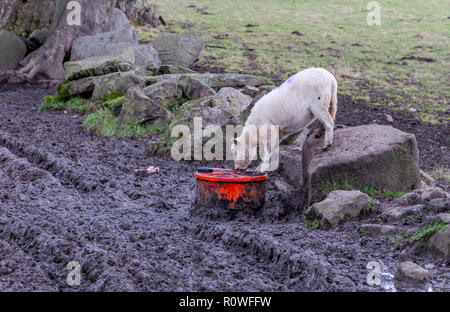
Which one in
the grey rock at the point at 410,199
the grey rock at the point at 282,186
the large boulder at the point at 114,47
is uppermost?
the large boulder at the point at 114,47

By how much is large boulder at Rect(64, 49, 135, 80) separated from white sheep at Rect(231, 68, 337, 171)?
26.2 ft

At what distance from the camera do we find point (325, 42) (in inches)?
920

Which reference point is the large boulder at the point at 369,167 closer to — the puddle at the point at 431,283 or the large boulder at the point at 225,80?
the puddle at the point at 431,283

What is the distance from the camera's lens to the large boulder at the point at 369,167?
26.4ft

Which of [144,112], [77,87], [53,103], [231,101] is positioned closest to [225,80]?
[231,101]

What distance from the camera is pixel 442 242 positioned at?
6.30 metres

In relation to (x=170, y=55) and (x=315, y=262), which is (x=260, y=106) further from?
(x=170, y=55)

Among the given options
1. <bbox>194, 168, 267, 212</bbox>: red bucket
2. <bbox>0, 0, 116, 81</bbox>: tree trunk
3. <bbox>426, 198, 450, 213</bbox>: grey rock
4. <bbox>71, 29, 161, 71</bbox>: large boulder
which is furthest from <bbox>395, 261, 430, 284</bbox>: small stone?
<bbox>0, 0, 116, 81</bbox>: tree trunk

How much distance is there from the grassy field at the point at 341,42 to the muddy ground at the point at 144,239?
8049 mm

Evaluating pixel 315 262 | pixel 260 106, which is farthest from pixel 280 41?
pixel 315 262

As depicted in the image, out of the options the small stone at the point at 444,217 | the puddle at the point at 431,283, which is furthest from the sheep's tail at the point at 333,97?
the puddle at the point at 431,283

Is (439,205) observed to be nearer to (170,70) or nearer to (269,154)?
(269,154)

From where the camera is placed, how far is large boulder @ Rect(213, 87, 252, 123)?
12414 millimetres

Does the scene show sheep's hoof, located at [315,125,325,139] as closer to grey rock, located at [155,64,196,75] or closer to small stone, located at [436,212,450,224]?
small stone, located at [436,212,450,224]
